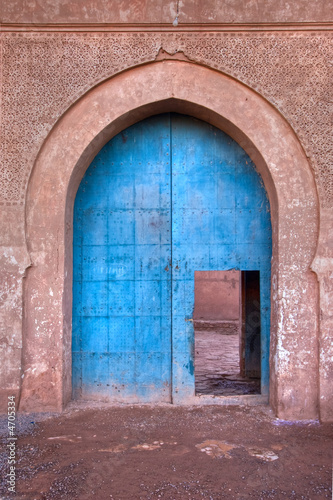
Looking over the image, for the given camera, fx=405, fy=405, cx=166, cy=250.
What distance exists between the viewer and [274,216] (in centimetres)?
455

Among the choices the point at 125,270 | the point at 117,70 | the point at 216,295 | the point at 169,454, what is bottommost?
the point at 169,454

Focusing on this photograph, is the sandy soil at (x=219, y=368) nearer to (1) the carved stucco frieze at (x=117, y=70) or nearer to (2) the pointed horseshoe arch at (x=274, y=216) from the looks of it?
(2) the pointed horseshoe arch at (x=274, y=216)

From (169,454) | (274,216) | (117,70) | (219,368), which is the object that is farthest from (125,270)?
(219,368)

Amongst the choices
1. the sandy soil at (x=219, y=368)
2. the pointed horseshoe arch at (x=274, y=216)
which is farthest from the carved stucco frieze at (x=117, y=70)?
the sandy soil at (x=219, y=368)

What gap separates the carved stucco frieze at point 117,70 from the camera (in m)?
4.36

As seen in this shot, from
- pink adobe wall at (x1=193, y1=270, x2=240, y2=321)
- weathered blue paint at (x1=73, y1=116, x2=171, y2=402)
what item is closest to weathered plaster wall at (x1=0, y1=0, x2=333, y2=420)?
weathered blue paint at (x1=73, y1=116, x2=171, y2=402)

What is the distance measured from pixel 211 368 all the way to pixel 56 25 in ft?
17.8

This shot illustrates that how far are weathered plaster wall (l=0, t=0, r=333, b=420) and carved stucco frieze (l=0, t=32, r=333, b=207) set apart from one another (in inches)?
0.4

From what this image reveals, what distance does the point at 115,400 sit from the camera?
4.73m

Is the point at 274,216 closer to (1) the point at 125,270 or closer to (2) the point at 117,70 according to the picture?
(1) the point at 125,270

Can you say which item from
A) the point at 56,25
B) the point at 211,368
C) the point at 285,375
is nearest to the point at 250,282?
the point at 211,368

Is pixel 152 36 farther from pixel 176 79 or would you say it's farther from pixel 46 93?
pixel 46 93

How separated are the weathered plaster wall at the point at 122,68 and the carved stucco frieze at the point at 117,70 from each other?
1cm

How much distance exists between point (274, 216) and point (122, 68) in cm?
233
